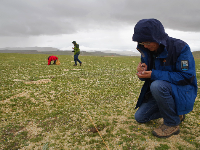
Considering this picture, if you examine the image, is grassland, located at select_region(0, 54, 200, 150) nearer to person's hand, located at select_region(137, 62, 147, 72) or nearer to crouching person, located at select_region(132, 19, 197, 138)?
crouching person, located at select_region(132, 19, 197, 138)

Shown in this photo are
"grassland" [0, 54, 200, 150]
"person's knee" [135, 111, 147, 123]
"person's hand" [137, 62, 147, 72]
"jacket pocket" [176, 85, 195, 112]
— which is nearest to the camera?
"jacket pocket" [176, 85, 195, 112]

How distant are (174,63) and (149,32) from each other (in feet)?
3.60

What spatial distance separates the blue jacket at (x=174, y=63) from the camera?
371 centimetres

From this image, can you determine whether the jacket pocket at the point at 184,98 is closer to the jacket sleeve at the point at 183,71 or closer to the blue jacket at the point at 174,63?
the blue jacket at the point at 174,63

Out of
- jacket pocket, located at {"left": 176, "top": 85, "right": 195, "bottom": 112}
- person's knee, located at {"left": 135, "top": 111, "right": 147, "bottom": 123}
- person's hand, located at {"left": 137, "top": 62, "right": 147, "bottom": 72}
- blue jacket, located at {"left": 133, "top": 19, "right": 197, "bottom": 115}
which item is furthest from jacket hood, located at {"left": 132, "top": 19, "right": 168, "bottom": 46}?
person's knee, located at {"left": 135, "top": 111, "right": 147, "bottom": 123}

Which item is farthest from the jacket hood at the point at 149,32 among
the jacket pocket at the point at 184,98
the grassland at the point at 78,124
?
the grassland at the point at 78,124

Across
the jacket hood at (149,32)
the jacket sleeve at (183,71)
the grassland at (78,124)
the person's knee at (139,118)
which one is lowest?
the grassland at (78,124)

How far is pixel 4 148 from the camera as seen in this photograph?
390 centimetres

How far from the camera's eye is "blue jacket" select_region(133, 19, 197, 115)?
12.2ft

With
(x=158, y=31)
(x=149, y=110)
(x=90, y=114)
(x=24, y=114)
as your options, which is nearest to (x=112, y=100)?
(x=90, y=114)

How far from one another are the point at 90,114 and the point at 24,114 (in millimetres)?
2379

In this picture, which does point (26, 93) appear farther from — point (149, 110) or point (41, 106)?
point (149, 110)

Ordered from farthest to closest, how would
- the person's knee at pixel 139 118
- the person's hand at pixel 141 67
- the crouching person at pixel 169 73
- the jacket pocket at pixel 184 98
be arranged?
the person's knee at pixel 139 118 < the person's hand at pixel 141 67 < the jacket pocket at pixel 184 98 < the crouching person at pixel 169 73

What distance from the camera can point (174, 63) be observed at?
404 centimetres
